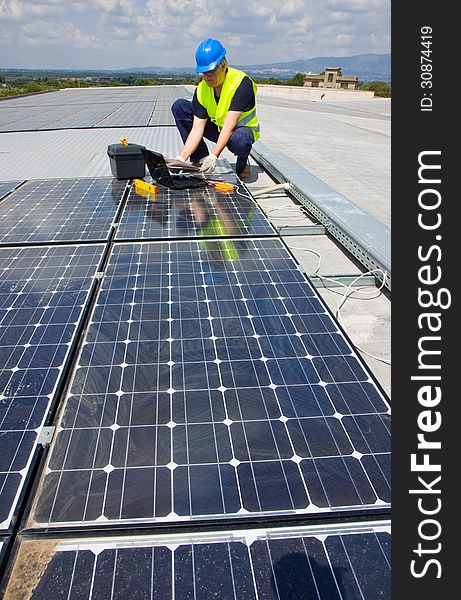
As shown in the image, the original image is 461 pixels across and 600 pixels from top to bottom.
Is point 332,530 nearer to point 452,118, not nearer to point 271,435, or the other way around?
point 271,435

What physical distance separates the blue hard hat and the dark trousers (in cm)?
103

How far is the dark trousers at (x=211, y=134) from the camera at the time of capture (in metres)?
6.25

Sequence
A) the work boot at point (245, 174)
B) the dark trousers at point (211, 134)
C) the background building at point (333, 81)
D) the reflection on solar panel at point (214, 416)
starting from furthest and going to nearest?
the background building at point (333, 81) < the work boot at point (245, 174) < the dark trousers at point (211, 134) < the reflection on solar panel at point (214, 416)

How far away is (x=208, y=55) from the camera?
5.45 metres

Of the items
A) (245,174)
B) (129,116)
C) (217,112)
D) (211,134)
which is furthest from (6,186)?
(129,116)

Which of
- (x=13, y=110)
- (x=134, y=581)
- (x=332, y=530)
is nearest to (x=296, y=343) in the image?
(x=332, y=530)

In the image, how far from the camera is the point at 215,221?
4.25 meters

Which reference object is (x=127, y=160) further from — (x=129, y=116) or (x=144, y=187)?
(x=129, y=116)

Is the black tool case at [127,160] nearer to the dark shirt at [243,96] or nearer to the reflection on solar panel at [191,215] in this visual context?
the reflection on solar panel at [191,215]

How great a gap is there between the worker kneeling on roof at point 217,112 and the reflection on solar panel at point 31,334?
10.4ft

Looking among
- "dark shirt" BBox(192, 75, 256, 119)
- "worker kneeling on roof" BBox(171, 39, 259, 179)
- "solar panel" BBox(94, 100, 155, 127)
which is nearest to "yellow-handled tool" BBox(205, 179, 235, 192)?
"worker kneeling on roof" BBox(171, 39, 259, 179)

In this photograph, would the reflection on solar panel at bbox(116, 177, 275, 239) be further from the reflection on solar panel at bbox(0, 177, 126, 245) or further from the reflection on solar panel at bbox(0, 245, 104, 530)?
the reflection on solar panel at bbox(0, 245, 104, 530)

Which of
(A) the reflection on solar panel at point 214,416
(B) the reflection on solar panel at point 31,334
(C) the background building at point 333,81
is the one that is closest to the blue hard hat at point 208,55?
(B) the reflection on solar panel at point 31,334

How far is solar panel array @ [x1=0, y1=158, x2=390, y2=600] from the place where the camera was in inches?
53.3
